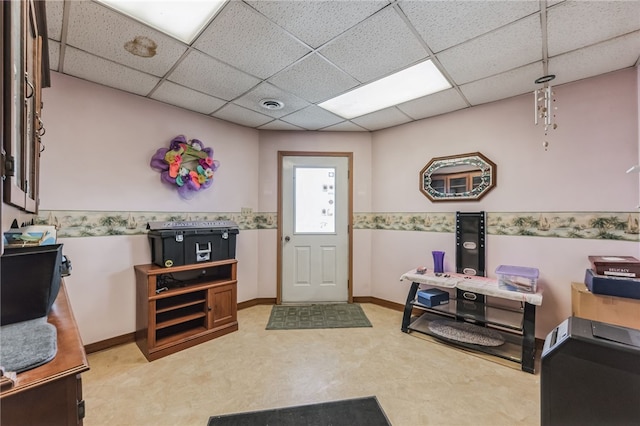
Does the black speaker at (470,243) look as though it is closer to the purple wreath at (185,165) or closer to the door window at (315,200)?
the door window at (315,200)

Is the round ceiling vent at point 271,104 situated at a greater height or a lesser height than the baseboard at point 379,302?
greater

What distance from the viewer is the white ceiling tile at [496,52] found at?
68.4 inches

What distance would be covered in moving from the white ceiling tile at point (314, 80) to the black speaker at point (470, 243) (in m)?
1.88

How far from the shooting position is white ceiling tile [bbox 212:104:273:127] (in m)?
3.01

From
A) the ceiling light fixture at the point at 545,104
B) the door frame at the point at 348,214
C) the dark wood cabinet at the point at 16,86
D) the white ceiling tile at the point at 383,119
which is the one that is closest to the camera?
the dark wood cabinet at the point at 16,86

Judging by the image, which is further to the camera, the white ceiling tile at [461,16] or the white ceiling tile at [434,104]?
the white ceiling tile at [434,104]

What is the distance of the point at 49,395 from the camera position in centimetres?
73

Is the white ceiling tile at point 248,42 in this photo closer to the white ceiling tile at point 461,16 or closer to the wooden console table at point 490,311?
the white ceiling tile at point 461,16

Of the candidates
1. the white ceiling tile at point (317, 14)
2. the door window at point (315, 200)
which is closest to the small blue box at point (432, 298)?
the door window at point (315, 200)

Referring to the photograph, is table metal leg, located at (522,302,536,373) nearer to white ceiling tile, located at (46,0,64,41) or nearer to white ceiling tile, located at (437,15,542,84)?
white ceiling tile, located at (437,15,542,84)

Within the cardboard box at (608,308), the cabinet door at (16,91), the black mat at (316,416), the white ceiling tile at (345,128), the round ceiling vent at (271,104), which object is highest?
the white ceiling tile at (345,128)

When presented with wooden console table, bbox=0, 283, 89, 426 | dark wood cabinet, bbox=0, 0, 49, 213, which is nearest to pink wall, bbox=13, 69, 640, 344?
dark wood cabinet, bbox=0, 0, 49, 213

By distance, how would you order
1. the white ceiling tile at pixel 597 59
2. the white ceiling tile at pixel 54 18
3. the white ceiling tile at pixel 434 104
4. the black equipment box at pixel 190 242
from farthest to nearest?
the white ceiling tile at pixel 434 104
the black equipment box at pixel 190 242
the white ceiling tile at pixel 597 59
the white ceiling tile at pixel 54 18

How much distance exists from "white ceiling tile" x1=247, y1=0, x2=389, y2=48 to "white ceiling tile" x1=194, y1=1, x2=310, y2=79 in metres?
0.08
